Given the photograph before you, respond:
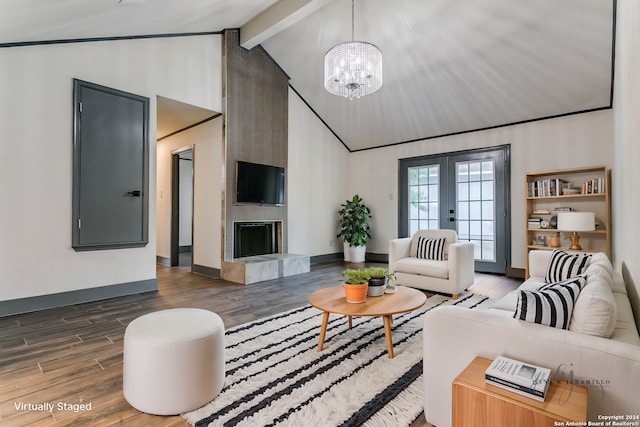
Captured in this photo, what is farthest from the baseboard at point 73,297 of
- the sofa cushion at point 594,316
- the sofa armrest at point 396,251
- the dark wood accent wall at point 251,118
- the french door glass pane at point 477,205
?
the french door glass pane at point 477,205

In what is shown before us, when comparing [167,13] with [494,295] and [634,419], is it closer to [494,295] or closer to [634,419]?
[634,419]

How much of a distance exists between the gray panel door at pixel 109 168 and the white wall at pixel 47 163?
4.3 inches

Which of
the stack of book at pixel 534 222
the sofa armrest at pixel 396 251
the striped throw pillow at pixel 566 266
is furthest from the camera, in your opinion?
the stack of book at pixel 534 222

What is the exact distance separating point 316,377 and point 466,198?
4.96 metres

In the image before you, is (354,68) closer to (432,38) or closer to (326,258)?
(432,38)

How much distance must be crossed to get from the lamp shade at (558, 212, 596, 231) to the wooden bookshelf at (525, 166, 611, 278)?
0.92ft

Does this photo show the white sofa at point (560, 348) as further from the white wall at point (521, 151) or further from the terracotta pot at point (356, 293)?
the white wall at point (521, 151)

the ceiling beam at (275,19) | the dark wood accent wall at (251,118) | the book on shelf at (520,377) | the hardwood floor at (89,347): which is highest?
the ceiling beam at (275,19)

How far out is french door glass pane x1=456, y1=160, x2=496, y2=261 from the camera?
5613 mm

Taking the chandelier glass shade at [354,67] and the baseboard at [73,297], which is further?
the chandelier glass shade at [354,67]

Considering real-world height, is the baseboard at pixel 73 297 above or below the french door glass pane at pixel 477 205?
below

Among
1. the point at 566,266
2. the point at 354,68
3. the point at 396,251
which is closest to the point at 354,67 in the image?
the point at 354,68

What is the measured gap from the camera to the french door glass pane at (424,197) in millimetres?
6312

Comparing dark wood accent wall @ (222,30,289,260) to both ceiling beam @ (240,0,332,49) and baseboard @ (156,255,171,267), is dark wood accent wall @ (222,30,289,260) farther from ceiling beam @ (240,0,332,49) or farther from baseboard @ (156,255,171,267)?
baseboard @ (156,255,171,267)
